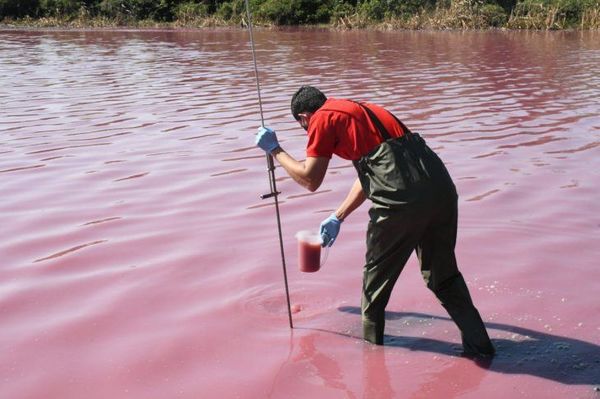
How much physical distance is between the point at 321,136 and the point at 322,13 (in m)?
47.1

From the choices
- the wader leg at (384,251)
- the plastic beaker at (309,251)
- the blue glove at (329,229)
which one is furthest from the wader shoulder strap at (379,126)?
the plastic beaker at (309,251)

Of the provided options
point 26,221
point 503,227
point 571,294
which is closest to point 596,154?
point 503,227

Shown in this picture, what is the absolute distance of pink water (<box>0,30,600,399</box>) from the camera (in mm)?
3936

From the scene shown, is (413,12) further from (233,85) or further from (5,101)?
(5,101)

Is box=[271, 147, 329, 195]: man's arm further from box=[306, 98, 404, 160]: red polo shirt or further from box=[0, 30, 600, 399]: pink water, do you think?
box=[0, 30, 600, 399]: pink water

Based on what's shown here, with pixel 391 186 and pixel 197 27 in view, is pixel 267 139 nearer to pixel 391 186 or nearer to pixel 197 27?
pixel 391 186

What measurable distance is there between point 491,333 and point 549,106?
28.9 feet

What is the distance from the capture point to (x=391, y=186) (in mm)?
3639

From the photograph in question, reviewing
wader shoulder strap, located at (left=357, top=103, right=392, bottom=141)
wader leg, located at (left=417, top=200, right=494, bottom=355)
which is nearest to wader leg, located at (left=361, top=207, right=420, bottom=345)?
wader leg, located at (left=417, top=200, right=494, bottom=355)

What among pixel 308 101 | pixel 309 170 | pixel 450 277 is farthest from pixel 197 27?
pixel 450 277

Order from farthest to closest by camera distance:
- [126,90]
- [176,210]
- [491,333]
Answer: [126,90], [176,210], [491,333]

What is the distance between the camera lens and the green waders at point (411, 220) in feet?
11.9

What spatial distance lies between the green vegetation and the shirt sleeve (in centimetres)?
3491

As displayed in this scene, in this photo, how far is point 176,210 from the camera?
6.91 meters
